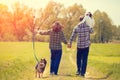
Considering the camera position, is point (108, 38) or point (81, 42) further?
point (108, 38)

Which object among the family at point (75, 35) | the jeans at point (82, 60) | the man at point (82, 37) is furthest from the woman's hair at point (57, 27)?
the jeans at point (82, 60)

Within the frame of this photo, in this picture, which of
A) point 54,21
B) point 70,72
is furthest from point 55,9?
point 70,72

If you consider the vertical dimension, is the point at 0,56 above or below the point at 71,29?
below

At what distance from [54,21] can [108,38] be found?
0.77m

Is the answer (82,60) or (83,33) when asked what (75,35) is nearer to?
(83,33)

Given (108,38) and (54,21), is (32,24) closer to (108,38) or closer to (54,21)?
(54,21)

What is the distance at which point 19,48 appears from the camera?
4797 millimetres

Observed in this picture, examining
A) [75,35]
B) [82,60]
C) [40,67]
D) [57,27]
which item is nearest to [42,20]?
[57,27]

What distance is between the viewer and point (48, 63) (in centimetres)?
462

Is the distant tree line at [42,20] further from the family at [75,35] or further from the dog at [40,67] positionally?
the dog at [40,67]

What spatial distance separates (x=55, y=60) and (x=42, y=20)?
536mm

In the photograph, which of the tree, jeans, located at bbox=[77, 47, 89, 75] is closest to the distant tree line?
the tree

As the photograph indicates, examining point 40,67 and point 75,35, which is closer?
point 75,35

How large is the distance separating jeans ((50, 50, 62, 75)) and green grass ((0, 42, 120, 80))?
0.05 m
